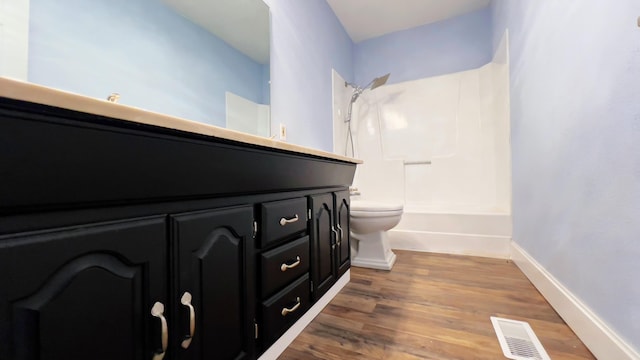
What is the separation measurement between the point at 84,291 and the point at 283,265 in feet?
1.81

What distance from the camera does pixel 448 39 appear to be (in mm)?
2658

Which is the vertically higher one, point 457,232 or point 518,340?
point 457,232

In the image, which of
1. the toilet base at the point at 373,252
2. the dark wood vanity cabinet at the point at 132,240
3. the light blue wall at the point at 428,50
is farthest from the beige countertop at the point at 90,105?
the light blue wall at the point at 428,50

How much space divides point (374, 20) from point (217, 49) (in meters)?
2.05

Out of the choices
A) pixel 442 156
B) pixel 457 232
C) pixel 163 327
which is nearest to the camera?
pixel 163 327

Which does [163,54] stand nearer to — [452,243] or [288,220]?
[288,220]

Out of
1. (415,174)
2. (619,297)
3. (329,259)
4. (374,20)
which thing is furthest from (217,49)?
(415,174)

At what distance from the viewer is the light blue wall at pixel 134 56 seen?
2.38 feet

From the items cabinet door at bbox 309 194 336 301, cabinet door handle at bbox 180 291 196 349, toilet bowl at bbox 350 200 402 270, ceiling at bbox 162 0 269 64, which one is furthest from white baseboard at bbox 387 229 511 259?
cabinet door handle at bbox 180 291 196 349

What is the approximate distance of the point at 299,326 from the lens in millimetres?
1050

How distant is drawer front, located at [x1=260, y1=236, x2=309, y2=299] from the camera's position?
2.68 ft

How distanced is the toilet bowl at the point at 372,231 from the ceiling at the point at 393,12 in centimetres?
190

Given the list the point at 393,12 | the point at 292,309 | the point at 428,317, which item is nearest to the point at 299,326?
the point at 292,309

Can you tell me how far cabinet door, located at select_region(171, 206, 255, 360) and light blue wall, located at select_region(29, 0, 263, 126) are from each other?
1.96 feet
